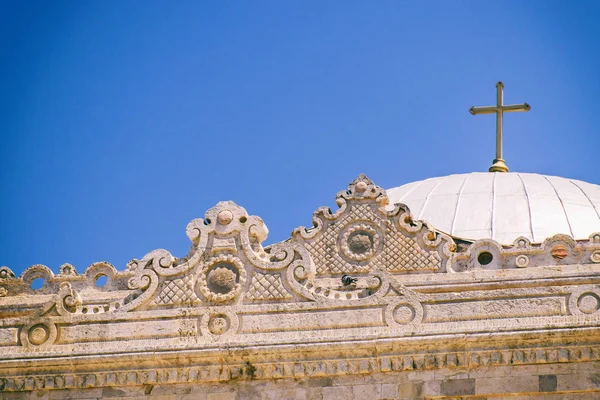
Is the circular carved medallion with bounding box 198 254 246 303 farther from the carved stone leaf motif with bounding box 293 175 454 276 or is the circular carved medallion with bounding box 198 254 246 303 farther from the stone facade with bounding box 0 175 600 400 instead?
the carved stone leaf motif with bounding box 293 175 454 276

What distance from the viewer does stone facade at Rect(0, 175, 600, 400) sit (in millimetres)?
20984

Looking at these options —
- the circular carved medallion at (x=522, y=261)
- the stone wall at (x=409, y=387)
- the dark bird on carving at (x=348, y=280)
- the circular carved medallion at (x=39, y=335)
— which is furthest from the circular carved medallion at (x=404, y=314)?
the circular carved medallion at (x=39, y=335)

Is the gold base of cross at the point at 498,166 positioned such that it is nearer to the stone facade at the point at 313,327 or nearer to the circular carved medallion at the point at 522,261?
the stone facade at the point at 313,327

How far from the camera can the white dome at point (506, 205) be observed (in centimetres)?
2797

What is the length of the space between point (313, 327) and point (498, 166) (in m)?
10.3

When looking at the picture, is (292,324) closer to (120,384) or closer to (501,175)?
(120,384)

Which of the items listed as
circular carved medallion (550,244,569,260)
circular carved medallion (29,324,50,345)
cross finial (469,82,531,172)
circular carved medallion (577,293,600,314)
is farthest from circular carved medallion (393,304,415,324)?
cross finial (469,82,531,172)

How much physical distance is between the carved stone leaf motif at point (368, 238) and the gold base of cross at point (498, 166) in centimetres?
762

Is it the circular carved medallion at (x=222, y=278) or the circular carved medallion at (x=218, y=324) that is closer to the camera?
the circular carved medallion at (x=218, y=324)

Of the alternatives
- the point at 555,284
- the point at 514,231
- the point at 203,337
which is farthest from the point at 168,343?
the point at 514,231

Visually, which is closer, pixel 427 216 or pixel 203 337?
pixel 203 337

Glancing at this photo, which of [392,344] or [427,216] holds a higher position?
[427,216]

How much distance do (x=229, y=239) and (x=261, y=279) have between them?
28.2 inches

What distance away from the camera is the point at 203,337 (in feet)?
71.8
